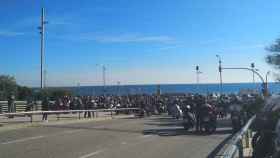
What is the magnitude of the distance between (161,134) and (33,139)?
19.6ft

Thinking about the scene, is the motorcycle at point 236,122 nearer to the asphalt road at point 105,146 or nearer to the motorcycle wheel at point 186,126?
the motorcycle wheel at point 186,126

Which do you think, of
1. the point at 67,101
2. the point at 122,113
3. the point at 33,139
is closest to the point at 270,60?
the point at 122,113

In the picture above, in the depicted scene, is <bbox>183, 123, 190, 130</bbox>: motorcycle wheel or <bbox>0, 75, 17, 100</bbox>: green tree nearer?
<bbox>183, 123, 190, 130</bbox>: motorcycle wheel

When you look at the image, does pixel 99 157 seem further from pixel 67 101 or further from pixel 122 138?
pixel 67 101

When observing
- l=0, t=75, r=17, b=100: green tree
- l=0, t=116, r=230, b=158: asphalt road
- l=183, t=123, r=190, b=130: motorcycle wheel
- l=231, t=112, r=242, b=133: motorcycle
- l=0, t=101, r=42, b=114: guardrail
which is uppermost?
l=0, t=75, r=17, b=100: green tree

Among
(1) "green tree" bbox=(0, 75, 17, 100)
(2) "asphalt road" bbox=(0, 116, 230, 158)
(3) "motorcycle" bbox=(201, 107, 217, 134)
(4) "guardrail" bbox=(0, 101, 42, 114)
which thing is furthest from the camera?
(1) "green tree" bbox=(0, 75, 17, 100)

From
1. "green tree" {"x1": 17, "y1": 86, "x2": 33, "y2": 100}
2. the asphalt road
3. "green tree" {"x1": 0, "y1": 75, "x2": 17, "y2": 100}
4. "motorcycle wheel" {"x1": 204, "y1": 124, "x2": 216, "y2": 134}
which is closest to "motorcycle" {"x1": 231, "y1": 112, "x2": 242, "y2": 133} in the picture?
"motorcycle wheel" {"x1": 204, "y1": 124, "x2": 216, "y2": 134}

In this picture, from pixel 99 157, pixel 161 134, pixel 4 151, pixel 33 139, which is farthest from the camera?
pixel 161 134

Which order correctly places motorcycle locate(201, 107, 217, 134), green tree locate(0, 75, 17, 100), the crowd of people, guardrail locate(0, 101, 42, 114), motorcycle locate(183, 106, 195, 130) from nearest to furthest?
motorcycle locate(201, 107, 217, 134), motorcycle locate(183, 106, 195, 130), the crowd of people, guardrail locate(0, 101, 42, 114), green tree locate(0, 75, 17, 100)

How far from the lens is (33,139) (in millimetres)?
20047

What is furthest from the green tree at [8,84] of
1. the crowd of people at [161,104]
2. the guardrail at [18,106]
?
the guardrail at [18,106]

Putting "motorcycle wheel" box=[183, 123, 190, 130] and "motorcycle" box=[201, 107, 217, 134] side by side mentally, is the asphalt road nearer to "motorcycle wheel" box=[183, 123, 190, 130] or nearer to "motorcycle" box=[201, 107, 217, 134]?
"motorcycle" box=[201, 107, 217, 134]

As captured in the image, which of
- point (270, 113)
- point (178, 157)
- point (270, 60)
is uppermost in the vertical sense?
point (270, 60)

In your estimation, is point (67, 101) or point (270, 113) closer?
point (270, 113)
